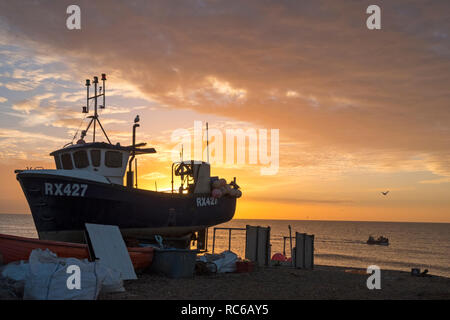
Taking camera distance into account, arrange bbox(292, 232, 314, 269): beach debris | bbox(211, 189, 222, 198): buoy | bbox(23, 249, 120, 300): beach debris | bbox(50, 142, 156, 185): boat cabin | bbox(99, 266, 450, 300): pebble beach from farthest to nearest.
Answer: bbox(211, 189, 222, 198): buoy < bbox(292, 232, 314, 269): beach debris < bbox(50, 142, 156, 185): boat cabin < bbox(99, 266, 450, 300): pebble beach < bbox(23, 249, 120, 300): beach debris

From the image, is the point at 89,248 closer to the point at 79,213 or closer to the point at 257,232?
the point at 79,213

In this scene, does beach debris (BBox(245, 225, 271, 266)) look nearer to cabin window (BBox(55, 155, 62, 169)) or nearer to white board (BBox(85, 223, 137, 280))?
white board (BBox(85, 223, 137, 280))

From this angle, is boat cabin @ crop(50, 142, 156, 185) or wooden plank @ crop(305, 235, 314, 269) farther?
wooden plank @ crop(305, 235, 314, 269)

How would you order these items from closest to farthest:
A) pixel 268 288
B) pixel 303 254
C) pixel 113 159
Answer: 1. pixel 268 288
2. pixel 113 159
3. pixel 303 254

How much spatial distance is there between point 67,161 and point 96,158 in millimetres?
1569

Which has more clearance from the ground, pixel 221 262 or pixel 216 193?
pixel 216 193

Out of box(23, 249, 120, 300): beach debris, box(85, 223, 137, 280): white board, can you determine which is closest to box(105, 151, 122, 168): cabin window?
box(85, 223, 137, 280): white board

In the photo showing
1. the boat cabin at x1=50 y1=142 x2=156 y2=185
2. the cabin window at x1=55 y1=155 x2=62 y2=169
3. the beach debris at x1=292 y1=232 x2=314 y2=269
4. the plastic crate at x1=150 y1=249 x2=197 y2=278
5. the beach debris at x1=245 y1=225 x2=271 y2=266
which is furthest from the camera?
the beach debris at x1=292 y1=232 x2=314 y2=269

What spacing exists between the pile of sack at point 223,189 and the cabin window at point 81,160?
7.53 metres

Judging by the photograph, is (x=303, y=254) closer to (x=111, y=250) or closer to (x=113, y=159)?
(x=113, y=159)

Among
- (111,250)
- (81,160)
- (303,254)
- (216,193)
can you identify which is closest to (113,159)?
(81,160)

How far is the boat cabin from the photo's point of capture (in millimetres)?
20766

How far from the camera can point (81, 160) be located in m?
20.9
